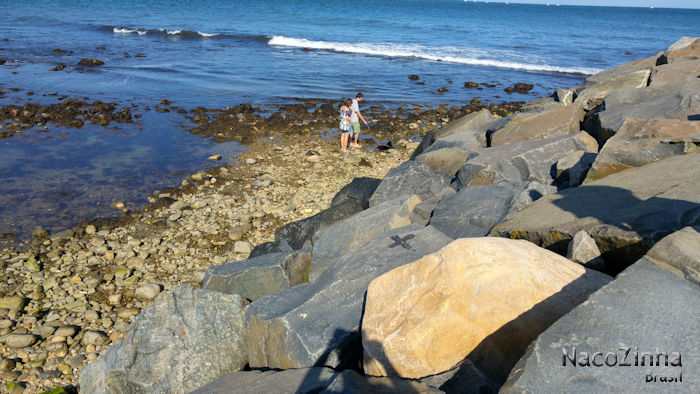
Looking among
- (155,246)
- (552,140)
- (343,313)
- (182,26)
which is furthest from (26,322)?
(182,26)

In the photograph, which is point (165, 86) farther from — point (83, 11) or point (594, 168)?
point (83, 11)

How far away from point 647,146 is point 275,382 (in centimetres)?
508

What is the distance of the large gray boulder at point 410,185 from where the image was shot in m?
8.33

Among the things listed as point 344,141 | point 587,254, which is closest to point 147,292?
point 587,254

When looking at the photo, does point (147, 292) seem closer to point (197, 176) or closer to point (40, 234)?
point (40, 234)

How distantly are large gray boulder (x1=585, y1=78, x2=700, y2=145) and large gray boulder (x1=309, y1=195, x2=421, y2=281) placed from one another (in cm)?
362

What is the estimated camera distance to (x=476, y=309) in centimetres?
338

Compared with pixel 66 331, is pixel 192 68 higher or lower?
higher

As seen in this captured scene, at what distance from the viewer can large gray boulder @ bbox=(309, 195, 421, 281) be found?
621cm

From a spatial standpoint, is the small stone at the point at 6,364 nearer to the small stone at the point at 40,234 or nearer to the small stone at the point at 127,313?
the small stone at the point at 127,313

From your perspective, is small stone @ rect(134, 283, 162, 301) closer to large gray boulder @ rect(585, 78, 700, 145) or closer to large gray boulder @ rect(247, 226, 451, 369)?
large gray boulder @ rect(247, 226, 451, 369)

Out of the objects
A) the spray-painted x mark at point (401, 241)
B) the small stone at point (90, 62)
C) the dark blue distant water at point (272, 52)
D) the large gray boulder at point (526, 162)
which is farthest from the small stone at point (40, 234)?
the small stone at point (90, 62)

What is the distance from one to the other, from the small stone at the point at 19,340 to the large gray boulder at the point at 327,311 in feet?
10.2

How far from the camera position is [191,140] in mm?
13734
